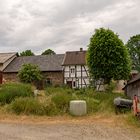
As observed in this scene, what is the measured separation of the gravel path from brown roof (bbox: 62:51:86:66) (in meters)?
33.9

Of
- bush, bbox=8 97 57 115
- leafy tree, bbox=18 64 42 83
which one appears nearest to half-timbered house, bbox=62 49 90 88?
leafy tree, bbox=18 64 42 83

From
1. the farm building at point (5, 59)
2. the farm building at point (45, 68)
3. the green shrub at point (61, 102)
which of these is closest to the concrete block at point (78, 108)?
the green shrub at point (61, 102)

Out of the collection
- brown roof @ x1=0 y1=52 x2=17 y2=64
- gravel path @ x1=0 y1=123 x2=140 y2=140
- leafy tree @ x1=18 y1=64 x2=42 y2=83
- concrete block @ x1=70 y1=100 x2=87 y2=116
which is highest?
brown roof @ x1=0 y1=52 x2=17 y2=64

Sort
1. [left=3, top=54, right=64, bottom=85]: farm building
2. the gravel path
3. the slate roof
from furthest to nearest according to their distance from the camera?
1. the slate roof
2. [left=3, top=54, right=64, bottom=85]: farm building
3. the gravel path

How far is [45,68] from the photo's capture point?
48.2 metres

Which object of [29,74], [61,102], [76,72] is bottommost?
[61,102]

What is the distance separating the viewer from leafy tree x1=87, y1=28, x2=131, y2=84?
116 ft

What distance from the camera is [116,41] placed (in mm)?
36812

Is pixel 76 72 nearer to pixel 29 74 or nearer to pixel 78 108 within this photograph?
pixel 29 74

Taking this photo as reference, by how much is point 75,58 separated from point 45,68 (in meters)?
5.05

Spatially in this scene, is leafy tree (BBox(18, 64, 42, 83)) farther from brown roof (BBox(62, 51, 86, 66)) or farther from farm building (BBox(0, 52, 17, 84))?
farm building (BBox(0, 52, 17, 84))

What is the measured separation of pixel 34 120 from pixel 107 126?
138 inches

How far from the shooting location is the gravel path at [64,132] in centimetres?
1015

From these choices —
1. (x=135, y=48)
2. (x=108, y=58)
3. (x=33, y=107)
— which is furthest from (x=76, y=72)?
(x=33, y=107)
